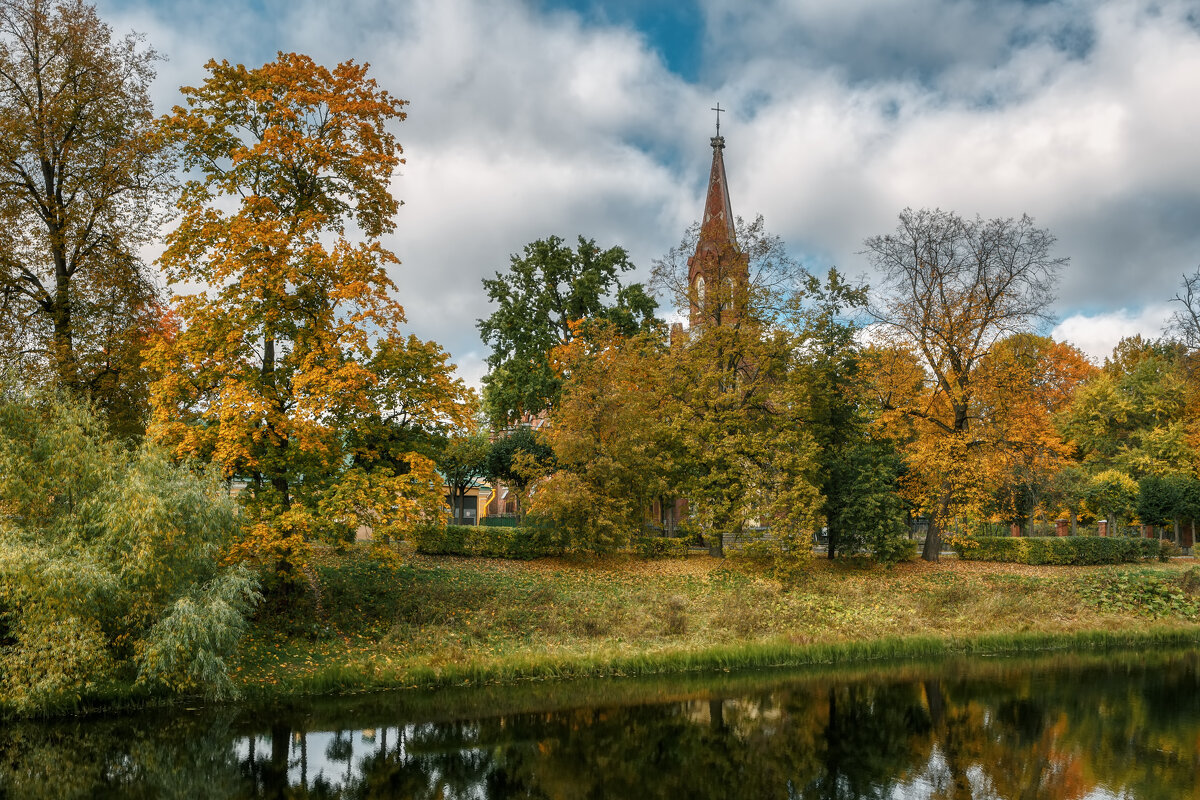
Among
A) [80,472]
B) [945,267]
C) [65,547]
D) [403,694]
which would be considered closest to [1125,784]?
[403,694]

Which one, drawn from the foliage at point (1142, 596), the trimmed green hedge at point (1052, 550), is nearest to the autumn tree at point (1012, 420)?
the trimmed green hedge at point (1052, 550)

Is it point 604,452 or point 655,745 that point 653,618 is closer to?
point 604,452

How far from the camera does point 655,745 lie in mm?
13195

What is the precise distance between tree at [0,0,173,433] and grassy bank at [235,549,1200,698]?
8330 millimetres

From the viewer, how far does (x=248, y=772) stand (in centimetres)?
1191

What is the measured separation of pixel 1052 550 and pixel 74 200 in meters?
35.4

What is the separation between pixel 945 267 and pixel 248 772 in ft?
93.4

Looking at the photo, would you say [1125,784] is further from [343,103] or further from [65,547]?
[343,103]

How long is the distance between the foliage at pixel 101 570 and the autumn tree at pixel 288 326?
220 centimetres

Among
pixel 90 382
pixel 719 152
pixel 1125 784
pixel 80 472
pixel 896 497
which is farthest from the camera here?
pixel 719 152

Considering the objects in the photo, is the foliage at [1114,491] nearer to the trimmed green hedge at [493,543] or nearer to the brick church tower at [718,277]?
the brick church tower at [718,277]

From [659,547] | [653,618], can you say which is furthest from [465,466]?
[653,618]

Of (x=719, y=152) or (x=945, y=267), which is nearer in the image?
(x=945, y=267)

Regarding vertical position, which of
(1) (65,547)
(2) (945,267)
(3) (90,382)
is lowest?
(1) (65,547)
